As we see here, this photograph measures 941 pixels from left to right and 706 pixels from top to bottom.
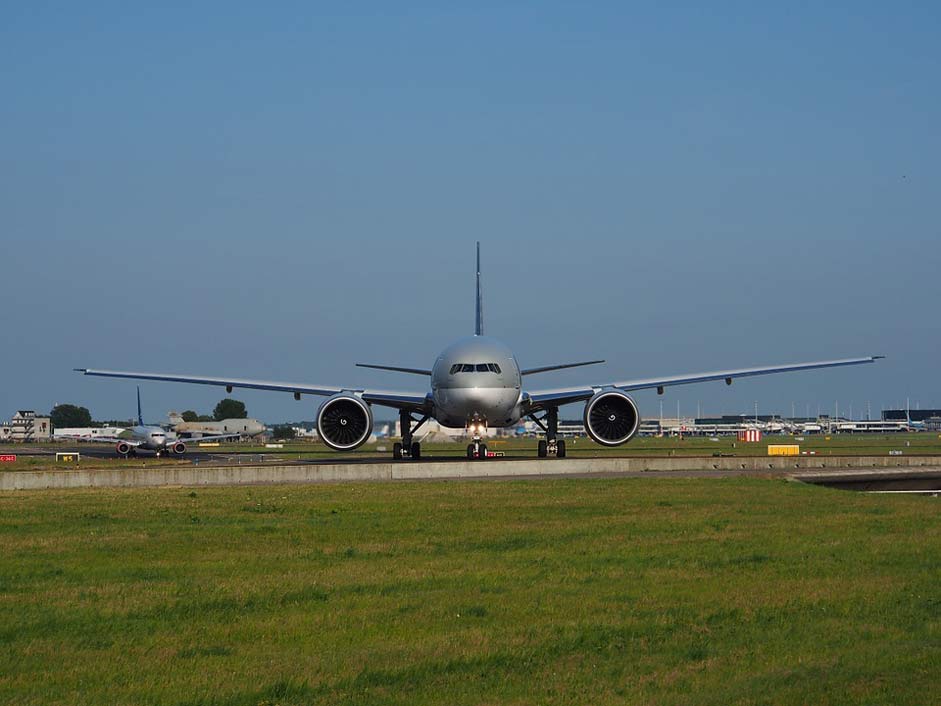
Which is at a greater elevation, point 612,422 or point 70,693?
point 612,422

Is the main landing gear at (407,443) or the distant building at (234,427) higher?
the distant building at (234,427)

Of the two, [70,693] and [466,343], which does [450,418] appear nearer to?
[466,343]

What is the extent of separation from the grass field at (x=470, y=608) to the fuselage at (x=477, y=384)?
23823mm

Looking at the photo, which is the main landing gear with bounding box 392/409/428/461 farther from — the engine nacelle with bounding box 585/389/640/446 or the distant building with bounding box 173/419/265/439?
the distant building with bounding box 173/419/265/439

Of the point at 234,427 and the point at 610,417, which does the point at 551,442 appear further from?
the point at 234,427

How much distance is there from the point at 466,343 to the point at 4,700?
41.1 m

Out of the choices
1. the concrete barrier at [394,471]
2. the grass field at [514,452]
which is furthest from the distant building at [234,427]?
the concrete barrier at [394,471]

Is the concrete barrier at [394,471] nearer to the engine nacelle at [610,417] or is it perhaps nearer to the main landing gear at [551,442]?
the engine nacelle at [610,417]

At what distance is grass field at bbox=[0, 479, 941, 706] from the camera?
9.80 meters

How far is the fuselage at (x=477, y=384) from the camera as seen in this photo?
47750 millimetres

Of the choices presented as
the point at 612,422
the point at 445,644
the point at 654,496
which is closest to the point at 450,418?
the point at 612,422

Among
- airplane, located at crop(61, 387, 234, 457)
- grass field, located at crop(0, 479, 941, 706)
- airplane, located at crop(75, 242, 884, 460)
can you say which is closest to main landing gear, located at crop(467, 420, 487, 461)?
airplane, located at crop(75, 242, 884, 460)

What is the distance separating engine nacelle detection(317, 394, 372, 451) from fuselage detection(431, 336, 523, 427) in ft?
10.1

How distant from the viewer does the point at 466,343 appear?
50.1 metres
